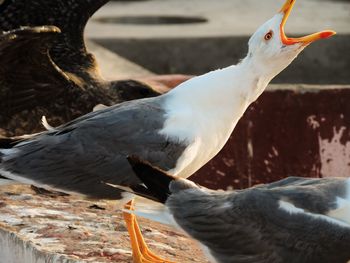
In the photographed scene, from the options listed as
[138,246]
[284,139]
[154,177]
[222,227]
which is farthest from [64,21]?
[222,227]

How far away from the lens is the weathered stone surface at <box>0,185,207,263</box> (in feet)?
14.5

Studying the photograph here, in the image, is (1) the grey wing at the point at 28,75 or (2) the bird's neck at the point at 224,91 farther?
(1) the grey wing at the point at 28,75

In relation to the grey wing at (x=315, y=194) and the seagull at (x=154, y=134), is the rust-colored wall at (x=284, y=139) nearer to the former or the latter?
the seagull at (x=154, y=134)

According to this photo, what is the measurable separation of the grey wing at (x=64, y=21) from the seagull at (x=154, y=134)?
1.91 m

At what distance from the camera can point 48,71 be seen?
606 centimetres

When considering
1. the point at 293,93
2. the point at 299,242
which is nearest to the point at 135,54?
the point at 293,93

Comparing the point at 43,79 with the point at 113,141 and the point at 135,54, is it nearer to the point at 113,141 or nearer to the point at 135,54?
the point at 113,141

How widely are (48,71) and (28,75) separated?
0.12 metres

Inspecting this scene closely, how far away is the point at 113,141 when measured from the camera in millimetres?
4590

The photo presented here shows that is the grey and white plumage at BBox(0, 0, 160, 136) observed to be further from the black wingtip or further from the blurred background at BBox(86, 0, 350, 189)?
the black wingtip

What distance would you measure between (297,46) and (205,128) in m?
0.51

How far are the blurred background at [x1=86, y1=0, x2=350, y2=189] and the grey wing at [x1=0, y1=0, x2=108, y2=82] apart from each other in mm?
937

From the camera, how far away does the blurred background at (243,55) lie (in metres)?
6.65

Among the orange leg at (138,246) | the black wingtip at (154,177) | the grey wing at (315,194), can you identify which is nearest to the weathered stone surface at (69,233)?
the orange leg at (138,246)
